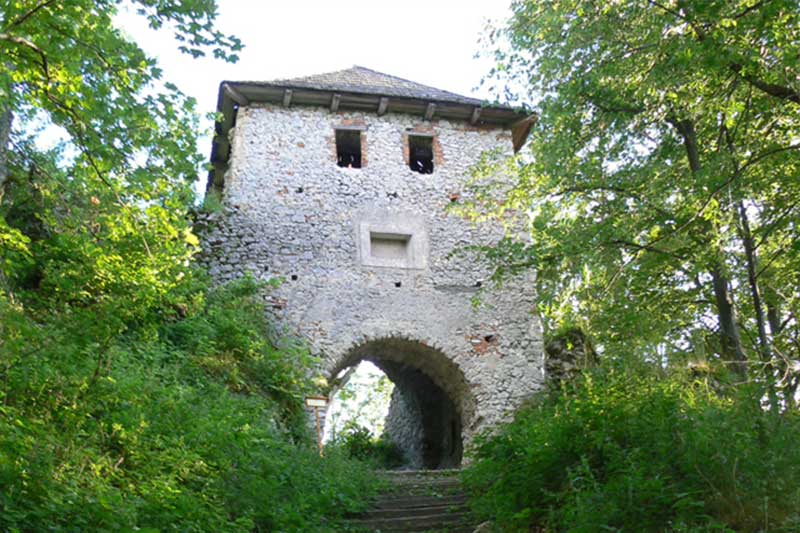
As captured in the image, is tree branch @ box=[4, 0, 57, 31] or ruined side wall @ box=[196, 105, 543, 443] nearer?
tree branch @ box=[4, 0, 57, 31]

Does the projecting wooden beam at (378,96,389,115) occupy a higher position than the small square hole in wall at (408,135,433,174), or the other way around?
the projecting wooden beam at (378,96,389,115)

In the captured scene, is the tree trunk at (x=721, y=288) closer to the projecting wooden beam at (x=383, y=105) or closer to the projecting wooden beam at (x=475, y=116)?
the projecting wooden beam at (x=475, y=116)

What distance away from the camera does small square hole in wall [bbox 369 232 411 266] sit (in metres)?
11.2

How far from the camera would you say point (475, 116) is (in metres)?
12.4

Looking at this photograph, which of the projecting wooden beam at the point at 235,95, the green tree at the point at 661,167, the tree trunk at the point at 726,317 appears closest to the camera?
the green tree at the point at 661,167

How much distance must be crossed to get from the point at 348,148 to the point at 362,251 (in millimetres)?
2551

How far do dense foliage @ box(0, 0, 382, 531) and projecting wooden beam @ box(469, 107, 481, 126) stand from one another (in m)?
6.63

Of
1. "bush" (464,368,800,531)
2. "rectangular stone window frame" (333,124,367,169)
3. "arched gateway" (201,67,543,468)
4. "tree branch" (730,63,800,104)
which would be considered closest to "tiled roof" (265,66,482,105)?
"arched gateway" (201,67,543,468)

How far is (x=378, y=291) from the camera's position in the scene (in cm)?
1084

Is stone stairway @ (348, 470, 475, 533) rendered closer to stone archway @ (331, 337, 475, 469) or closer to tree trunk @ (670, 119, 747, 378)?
stone archway @ (331, 337, 475, 469)

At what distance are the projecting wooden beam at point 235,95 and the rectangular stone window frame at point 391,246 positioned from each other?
10.1 feet

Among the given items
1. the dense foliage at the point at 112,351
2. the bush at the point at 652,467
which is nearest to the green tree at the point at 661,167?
the bush at the point at 652,467

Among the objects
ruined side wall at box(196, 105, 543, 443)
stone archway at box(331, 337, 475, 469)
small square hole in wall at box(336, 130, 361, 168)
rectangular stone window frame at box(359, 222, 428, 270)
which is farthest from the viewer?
small square hole in wall at box(336, 130, 361, 168)

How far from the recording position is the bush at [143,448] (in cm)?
368
